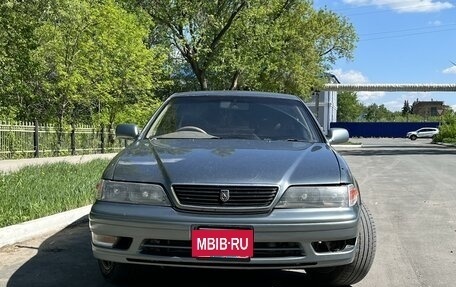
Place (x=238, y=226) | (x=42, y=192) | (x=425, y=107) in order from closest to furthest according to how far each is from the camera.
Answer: (x=238, y=226) → (x=42, y=192) → (x=425, y=107)

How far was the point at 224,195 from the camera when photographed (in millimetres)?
3430

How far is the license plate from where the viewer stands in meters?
3.39

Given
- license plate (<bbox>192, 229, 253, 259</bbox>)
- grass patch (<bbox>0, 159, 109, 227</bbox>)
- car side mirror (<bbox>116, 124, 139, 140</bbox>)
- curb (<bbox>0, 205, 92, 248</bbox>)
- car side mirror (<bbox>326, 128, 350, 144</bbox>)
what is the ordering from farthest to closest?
grass patch (<bbox>0, 159, 109, 227</bbox>)
curb (<bbox>0, 205, 92, 248</bbox>)
car side mirror (<bbox>326, 128, 350, 144</bbox>)
car side mirror (<bbox>116, 124, 139, 140</bbox>)
license plate (<bbox>192, 229, 253, 259</bbox>)

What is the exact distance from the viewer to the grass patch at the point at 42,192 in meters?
6.47

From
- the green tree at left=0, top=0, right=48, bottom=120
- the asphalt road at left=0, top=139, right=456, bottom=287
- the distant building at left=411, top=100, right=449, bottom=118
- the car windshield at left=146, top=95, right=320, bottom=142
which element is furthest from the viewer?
the distant building at left=411, top=100, right=449, bottom=118

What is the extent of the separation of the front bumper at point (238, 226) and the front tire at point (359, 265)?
436mm

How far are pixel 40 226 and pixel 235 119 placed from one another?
106 inches

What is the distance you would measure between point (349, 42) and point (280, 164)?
1626 inches

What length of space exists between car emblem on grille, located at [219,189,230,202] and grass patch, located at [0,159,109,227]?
3.48m

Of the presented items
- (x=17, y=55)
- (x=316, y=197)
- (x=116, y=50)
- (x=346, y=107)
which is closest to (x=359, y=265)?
(x=316, y=197)

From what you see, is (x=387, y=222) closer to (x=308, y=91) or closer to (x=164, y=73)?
(x=164, y=73)

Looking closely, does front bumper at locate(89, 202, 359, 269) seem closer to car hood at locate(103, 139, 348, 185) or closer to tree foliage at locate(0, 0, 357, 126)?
car hood at locate(103, 139, 348, 185)

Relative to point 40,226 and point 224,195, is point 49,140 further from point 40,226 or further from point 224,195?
point 224,195

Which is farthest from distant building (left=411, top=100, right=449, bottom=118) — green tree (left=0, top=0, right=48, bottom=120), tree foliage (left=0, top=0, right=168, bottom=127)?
green tree (left=0, top=0, right=48, bottom=120)
